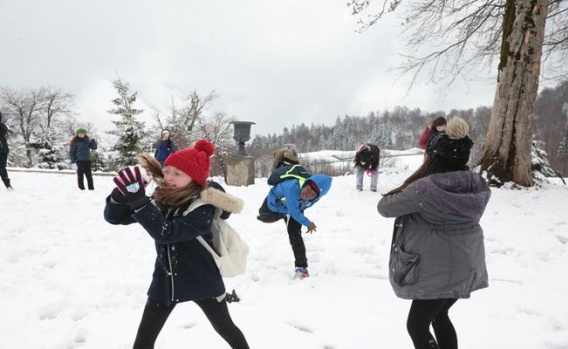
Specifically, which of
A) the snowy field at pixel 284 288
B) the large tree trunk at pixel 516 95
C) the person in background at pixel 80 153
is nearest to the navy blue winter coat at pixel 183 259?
the snowy field at pixel 284 288

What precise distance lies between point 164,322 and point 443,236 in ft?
5.93

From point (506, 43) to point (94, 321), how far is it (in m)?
9.59

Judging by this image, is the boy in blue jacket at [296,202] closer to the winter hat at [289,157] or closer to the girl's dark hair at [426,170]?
the winter hat at [289,157]

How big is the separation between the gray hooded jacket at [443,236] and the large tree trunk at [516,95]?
7.23 metres

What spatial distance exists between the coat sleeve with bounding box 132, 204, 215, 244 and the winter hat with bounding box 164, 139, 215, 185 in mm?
215

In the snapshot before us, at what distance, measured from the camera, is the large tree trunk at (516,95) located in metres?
7.49

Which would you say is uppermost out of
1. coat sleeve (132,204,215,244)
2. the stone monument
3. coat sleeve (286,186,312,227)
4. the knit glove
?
the knit glove

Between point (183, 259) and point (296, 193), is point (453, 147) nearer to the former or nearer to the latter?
point (183, 259)

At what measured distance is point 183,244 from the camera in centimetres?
204

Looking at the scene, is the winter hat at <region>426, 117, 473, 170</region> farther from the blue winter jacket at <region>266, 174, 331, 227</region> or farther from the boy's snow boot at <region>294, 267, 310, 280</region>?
the boy's snow boot at <region>294, 267, 310, 280</region>

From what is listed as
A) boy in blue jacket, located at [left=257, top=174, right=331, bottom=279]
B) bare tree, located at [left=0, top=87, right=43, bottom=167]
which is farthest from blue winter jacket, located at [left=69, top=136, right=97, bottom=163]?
bare tree, located at [left=0, top=87, right=43, bottom=167]

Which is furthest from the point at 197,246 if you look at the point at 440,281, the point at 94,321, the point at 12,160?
the point at 12,160

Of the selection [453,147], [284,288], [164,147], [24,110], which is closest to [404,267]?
[453,147]

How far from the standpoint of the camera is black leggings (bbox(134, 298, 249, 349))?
6.76ft
